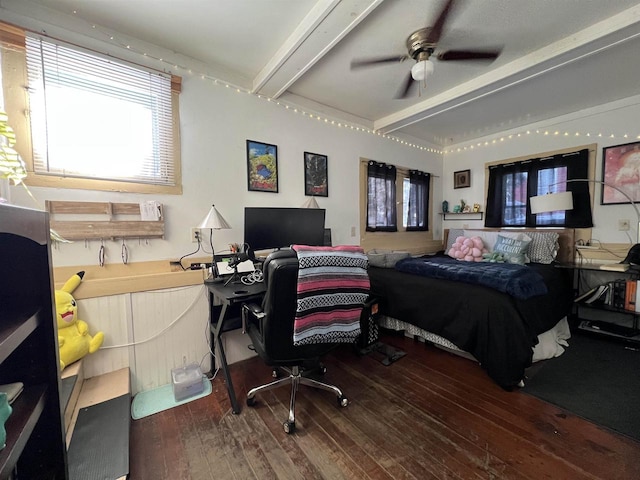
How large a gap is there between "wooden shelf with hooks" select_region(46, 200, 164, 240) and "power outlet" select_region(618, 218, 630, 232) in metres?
4.75

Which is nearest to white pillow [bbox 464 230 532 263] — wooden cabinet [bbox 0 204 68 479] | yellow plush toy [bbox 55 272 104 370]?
wooden cabinet [bbox 0 204 68 479]

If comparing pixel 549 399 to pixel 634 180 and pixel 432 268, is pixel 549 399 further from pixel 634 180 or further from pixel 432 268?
pixel 634 180

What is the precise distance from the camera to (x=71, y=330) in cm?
159

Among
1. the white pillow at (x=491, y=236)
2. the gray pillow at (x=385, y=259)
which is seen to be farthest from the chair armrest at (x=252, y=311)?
the white pillow at (x=491, y=236)

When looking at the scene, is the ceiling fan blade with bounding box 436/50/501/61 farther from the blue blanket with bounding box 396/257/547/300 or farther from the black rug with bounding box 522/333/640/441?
the black rug with bounding box 522/333/640/441

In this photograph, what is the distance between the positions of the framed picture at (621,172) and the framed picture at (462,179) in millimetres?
1498

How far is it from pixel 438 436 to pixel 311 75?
290 cm

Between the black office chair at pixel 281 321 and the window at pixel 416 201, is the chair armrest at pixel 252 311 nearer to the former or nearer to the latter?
the black office chair at pixel 281 321

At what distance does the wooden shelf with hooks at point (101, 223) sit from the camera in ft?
5.65

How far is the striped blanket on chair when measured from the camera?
1.40 metres

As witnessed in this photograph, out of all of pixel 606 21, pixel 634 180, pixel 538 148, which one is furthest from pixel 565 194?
pixel 606 21

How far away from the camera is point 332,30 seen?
1.75m

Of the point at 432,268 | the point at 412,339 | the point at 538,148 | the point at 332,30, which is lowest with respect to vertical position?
the point at 412,339

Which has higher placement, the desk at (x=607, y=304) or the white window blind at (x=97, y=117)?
the white window blind at (x=97, y=117)
